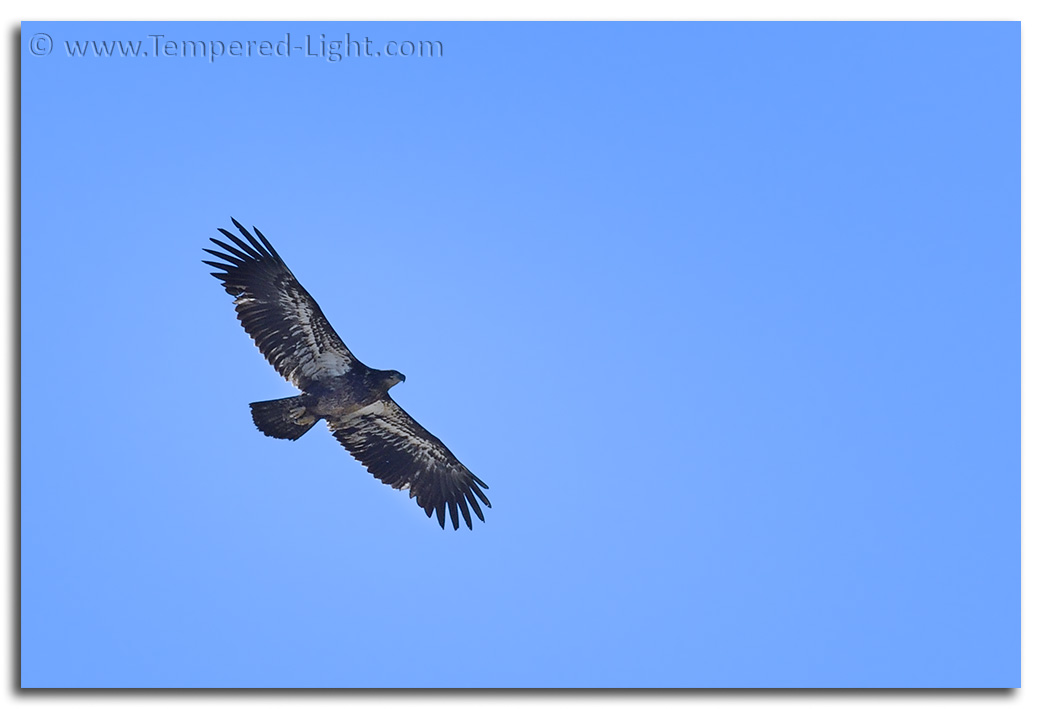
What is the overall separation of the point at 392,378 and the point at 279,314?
1051mm

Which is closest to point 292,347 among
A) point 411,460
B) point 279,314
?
point 279,314

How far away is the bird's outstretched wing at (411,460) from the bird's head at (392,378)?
61cm

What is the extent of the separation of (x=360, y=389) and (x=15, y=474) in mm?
2739

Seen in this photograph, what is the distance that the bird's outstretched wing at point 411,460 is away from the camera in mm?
11102

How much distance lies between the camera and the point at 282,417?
400 inches

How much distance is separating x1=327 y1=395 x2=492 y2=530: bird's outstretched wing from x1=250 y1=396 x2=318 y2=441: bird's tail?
29.0 inches

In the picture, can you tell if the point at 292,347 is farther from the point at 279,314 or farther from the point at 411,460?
the point at 411,460

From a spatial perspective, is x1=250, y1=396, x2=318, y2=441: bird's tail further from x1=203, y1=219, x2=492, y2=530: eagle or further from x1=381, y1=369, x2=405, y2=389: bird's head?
x1=381, y1=369, x2=405, y2=389: bird's head

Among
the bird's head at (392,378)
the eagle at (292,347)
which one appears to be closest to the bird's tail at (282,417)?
the eagle at (292,347)

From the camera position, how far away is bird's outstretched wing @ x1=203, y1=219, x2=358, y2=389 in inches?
402

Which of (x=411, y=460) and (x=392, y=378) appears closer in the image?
(x=392, y=378)

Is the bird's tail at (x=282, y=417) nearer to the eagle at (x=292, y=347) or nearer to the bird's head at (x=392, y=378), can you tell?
the eagle at (x=292, y=347)

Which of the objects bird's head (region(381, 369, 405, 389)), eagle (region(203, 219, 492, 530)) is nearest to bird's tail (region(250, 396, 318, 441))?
eagle (region(203, 219, 492, 530))

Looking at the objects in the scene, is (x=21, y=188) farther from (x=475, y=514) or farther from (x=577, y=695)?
(x=577, y=695)
